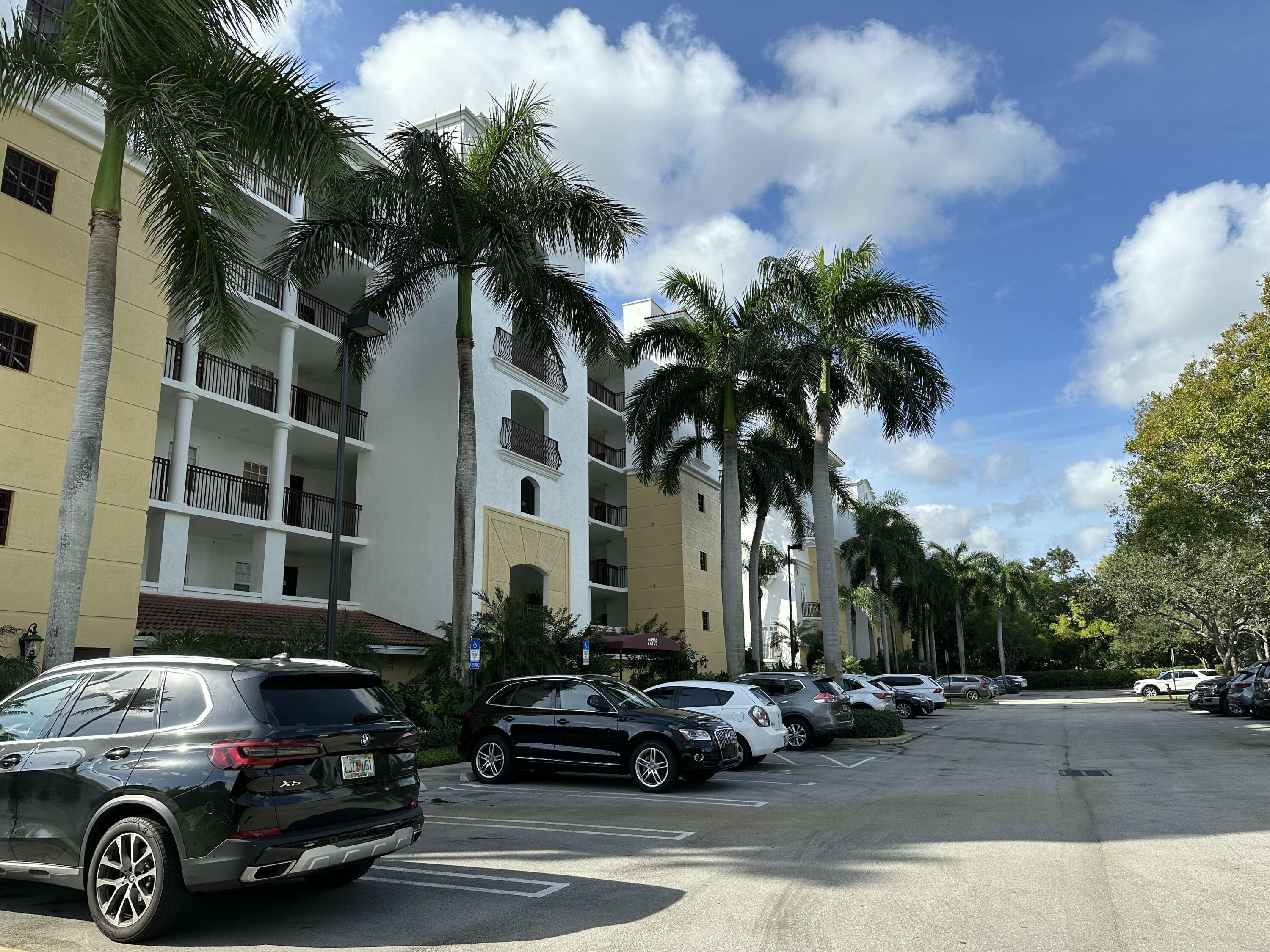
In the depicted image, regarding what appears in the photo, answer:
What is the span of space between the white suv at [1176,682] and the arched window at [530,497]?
113 ft

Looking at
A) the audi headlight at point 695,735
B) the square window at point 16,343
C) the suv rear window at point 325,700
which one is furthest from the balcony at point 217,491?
the suv rear window at point 325,700

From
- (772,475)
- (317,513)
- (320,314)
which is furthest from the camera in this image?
(772,475)

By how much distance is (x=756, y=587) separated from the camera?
38594mm

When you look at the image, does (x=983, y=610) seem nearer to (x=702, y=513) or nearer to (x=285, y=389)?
(x=702, y=513)

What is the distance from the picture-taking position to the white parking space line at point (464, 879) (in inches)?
269

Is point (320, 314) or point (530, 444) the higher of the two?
point (320, 314)

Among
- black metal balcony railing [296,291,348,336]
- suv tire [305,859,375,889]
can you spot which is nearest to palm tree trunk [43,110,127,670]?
suv tire [305,859,375,889]

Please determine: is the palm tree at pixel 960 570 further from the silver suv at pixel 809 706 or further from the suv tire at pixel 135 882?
the suv tire at pixel 135 882

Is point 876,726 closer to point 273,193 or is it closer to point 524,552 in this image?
point 524,552

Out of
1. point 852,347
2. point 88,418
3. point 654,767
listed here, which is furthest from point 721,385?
point 88,418

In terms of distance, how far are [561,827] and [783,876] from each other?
3.18 metres

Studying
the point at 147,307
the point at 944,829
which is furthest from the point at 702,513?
the point at 944,829

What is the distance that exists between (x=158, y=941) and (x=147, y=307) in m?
15.2

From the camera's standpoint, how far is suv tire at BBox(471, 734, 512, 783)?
43.8ft
